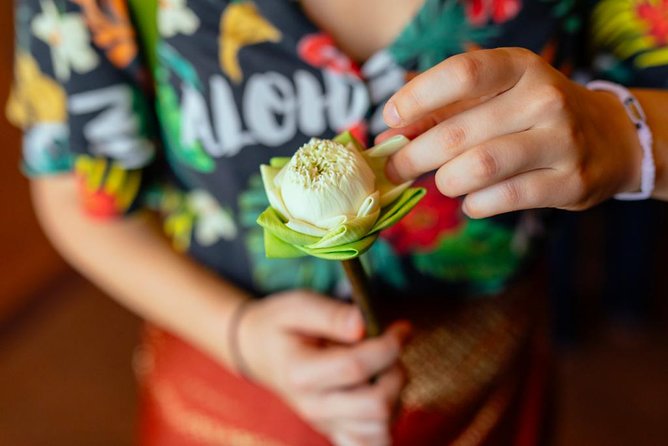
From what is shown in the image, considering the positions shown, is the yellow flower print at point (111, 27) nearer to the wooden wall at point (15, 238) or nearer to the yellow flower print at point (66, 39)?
the yellow flower print at point (66, 39)

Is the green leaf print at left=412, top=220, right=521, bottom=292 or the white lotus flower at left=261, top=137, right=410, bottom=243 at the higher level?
the white lotus flower at left=261, top=137, right=410, bottom=243

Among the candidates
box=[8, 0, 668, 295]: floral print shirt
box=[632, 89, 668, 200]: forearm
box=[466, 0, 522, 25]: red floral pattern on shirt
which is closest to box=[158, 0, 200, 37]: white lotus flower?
box=[8, 0, 668, 295]: floral print shirt

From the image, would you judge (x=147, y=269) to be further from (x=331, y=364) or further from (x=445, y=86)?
(x=445, y=86)

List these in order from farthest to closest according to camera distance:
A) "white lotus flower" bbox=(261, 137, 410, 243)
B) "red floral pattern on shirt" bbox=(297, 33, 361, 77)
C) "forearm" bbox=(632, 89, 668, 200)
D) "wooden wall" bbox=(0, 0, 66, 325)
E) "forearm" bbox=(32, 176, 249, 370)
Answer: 1. "wooden wall" bbox=(0, 0, 66, 325)
2. "forearm" bbox=(32, 176, 249, 370)
3. "red floral pattern on shirt" bbox=(297, 33, 361, 77)
4. "forearm" bbox=(632, 89, 668, 200)
5. "white lotus flower" bbox=(261, 137, 410, 243)

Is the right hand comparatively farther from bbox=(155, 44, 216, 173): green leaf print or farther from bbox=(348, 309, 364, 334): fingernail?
bbox=(155, 44, 216, 173): green leaf print

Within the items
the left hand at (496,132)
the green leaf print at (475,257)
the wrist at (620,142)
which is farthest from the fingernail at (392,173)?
the green leaf print at (475,257)

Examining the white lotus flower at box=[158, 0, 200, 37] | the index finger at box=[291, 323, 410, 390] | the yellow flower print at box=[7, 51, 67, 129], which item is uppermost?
the white lotus flower at box=[158, 0, 200, 37]

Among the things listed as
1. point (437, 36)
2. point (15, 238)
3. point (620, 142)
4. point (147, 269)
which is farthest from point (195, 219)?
point (15, 238)

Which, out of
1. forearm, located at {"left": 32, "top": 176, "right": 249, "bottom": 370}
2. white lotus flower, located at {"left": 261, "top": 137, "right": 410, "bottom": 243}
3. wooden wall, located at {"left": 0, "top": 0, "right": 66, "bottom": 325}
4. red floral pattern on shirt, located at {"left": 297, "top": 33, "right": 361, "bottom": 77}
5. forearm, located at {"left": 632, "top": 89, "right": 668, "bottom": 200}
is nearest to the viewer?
white lotus flower, located at {"left": 261, "top": 137, "right": 410, "bottom": 243}
